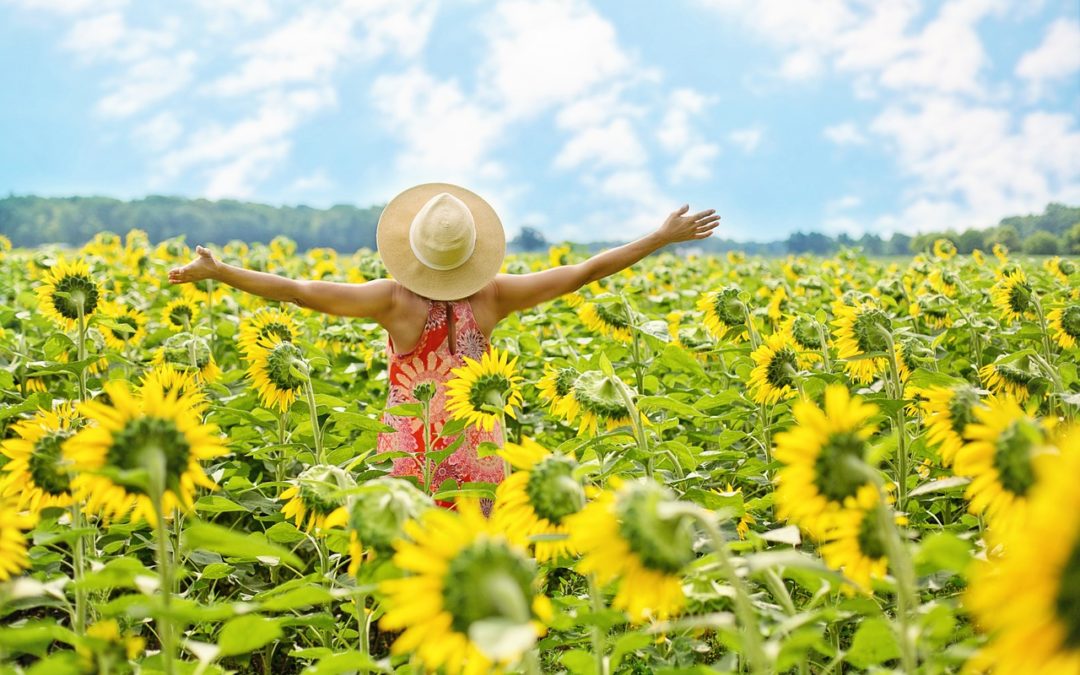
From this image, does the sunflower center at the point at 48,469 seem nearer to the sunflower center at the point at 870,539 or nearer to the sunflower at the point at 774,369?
the sunflower center at the point at 870,539

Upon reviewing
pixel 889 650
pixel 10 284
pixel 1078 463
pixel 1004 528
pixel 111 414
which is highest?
pixel 10 284

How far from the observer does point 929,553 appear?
4.07 feet

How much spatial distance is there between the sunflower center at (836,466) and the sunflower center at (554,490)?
1.18ft

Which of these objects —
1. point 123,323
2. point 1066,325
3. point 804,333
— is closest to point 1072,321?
point 1066,325

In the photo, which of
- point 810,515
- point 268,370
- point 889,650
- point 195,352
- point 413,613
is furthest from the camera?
point 195,352

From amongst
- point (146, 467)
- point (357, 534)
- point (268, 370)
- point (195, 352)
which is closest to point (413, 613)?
point (357, 534)

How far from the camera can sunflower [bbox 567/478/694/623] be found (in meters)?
1.28

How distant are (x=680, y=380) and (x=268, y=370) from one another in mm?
2335

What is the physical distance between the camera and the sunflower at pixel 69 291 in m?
3.29

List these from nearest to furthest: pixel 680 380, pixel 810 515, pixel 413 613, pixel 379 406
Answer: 1. pixel 413 613
2. pixel 810 515
3. pixel 379 406
4. pixel 680 380

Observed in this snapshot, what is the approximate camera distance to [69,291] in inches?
131

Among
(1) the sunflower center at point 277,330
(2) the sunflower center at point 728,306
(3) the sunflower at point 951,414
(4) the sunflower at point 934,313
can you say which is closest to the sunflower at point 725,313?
(2) the sunflower center at point 728,306

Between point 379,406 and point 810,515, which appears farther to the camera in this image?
point 379,406

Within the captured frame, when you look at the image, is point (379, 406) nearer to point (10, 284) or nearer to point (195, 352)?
point (195, 352)
